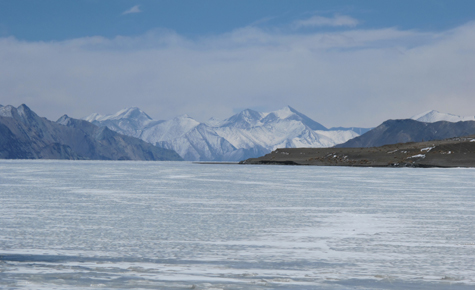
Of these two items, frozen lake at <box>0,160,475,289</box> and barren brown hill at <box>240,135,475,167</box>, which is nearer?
frozen lake at <box>0,160,475,289</box>

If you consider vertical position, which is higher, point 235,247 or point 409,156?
point 409,156

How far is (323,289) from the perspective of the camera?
13.5m

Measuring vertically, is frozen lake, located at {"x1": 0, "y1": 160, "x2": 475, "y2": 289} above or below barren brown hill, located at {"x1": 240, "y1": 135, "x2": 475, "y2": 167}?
below

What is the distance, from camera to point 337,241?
Result: 2159 cm

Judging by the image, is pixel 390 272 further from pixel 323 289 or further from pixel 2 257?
pixel 2 257

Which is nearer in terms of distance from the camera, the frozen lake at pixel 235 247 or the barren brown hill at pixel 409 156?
the frozen lake at pixel 235 247

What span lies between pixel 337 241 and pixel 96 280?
1070 cm

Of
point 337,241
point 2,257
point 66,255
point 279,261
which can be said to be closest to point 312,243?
point 337,241

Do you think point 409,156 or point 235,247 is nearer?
point 235,247

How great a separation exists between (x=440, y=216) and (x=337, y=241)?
1156 cm

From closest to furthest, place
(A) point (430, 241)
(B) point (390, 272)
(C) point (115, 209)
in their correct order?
(B) point (390, 272) → (A) point (430, 241) → (C) point (115, 209)

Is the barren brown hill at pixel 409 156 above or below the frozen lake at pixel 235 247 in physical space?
above

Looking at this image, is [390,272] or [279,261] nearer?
[390,272]

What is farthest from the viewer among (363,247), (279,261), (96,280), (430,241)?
(430,241)
